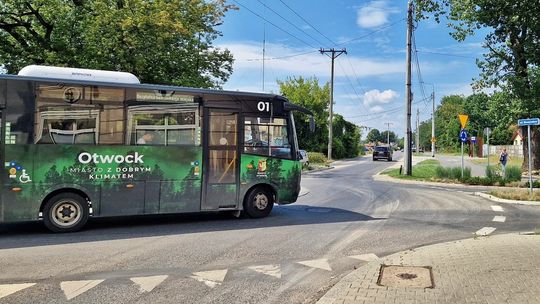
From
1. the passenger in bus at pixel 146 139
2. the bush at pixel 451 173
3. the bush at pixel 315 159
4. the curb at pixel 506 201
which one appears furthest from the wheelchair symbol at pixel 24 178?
the bush at pixel 315 159

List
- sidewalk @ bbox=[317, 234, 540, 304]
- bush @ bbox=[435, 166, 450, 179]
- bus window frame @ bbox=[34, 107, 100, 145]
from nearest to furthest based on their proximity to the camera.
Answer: sidewalk @ bbox=[317, 234, 540, 304] → bus window frame @ bbox=[34, 107, 100, 145] → bush @ bbox=[435, 166, 450, 179]

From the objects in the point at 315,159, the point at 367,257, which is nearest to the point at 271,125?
the point at 367,257

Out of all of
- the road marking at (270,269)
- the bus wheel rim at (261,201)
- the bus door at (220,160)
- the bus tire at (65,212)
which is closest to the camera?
the road marking at (270,269)

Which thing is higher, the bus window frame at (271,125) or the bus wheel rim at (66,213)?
the bus window frame at (271,125)

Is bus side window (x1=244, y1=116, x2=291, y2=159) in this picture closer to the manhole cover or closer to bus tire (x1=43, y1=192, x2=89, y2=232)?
bus tire (x1=43, y1=192, x2=89, y2=232)

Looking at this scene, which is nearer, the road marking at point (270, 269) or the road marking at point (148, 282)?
the road marking at point (148, 282)

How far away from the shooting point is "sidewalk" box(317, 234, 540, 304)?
5328 millimetres

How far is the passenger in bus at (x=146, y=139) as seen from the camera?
10133 millimetres

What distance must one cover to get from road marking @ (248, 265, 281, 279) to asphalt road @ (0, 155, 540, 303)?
0.01 meters

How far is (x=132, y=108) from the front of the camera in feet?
32.8

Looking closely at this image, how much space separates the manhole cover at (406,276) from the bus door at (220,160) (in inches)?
195

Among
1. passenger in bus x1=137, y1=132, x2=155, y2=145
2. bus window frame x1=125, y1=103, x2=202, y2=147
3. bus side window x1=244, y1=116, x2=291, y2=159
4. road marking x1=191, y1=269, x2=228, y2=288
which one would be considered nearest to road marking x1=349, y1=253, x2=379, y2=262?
road marking x1=191, y1=269, x2=228, y2=288

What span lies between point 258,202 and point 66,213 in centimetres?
423

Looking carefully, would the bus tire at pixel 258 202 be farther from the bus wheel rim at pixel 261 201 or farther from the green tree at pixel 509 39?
the green tree at pixel 509 39
